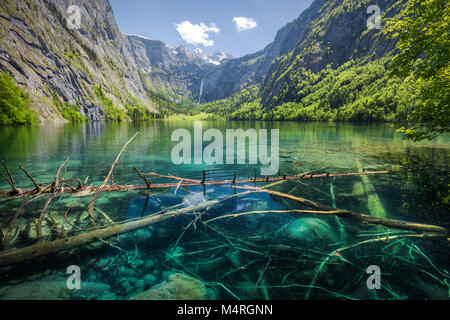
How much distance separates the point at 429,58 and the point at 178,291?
51.0ft

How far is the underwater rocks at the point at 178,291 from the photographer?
444cm

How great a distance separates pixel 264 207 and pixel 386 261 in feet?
16.3

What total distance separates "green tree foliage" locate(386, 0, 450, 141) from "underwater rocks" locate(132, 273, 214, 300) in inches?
548

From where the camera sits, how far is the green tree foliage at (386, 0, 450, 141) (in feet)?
32.6

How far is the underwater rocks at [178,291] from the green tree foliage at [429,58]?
1393 centimetres

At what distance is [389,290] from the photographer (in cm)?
481

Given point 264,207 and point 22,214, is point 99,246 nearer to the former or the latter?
point 22,214

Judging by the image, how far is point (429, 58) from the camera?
399 inches

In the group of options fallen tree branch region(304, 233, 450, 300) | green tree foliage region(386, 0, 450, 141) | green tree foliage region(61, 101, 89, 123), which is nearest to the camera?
fallen tree branch region(304, 233, 450, 300)

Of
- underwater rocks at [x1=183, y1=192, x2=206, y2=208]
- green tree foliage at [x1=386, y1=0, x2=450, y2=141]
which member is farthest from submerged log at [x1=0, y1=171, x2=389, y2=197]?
green tree foliage at [x1=386, y1=0, x2=450, y2=141]

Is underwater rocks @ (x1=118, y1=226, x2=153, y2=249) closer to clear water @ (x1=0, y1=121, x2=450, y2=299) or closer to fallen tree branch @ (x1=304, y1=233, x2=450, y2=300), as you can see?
clear water @ (x1=0, y1=121, x2=450, y2=299)

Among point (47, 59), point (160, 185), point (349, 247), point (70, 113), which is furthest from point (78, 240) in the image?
point (47, 59)

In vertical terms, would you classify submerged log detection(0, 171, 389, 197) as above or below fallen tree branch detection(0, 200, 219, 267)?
above

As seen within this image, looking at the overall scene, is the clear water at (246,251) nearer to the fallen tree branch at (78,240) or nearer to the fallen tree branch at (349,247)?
the fallen tree branch at (349,247)
